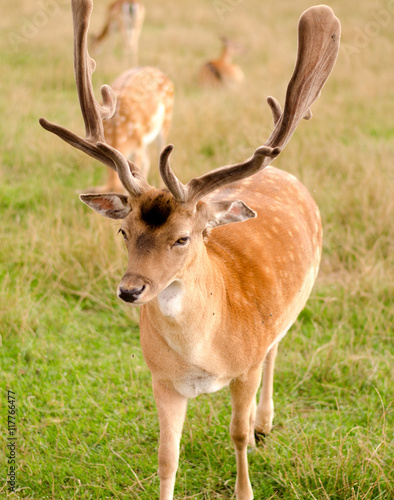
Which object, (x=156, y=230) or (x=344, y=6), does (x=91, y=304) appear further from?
(x=344, y=6)

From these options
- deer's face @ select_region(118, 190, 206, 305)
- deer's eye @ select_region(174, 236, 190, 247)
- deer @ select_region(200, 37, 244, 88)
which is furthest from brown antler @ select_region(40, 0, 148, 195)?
deer @ select_region(200, 37, 244, 88)

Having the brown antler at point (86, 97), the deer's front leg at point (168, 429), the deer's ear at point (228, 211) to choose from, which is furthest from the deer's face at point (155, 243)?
the deer's front leg at point (168, 429)

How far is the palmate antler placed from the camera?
2266mm

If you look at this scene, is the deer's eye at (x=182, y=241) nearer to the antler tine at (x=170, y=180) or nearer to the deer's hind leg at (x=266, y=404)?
the antler tine at (x=170, y=180)

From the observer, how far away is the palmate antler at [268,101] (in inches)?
89.2

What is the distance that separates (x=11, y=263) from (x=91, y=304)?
0.70m

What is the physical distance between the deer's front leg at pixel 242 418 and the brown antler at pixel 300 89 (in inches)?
33.4

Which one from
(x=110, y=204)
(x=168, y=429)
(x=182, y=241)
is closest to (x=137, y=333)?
(x=168, y=429)

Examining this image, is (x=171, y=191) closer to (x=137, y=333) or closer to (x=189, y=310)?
(x=189, y=310)

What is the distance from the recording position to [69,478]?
118 inches

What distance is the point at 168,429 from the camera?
267 cm

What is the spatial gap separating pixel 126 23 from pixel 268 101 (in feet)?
35.6

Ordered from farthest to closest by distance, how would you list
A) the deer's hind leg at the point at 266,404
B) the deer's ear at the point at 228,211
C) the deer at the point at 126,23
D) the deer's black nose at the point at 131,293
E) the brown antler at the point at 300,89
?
the deer at the point at 126,23, the deer's hind leg at the point at 266,404, the deer's ear at the point at 228,211, the brown antler at the point at 300,89, the deer's black nose at the point at 131,293

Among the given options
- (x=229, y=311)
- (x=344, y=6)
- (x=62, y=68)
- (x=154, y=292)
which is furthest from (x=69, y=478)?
(x=344, y=6)
